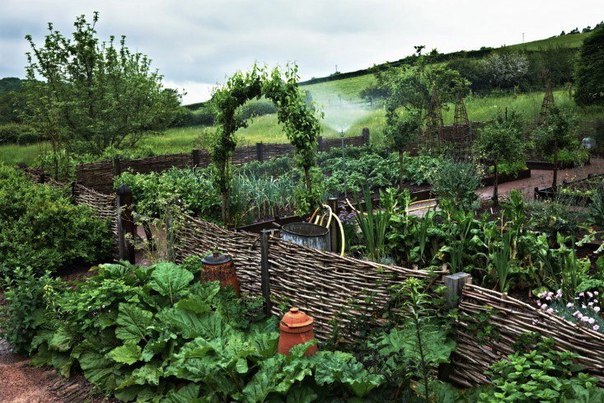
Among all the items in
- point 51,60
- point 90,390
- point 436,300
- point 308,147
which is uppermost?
point 51,60

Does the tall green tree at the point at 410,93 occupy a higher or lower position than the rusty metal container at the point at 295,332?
higher

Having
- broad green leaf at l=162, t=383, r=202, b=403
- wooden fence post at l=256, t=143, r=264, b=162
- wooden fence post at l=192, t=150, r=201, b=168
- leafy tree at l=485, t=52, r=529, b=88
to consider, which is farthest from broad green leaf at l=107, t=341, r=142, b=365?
leafy tree at l=485, t=52, r=529, b=88

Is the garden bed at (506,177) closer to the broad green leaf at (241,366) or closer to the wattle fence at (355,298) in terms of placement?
the wattle fence at (355,298)

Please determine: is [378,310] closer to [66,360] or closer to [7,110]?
[66,360]

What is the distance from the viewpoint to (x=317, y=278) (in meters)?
4.52

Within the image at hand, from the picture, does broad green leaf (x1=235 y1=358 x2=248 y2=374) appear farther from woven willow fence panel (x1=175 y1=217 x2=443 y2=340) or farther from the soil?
the soil

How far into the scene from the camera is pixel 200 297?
15.3 feet

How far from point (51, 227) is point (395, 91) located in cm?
984

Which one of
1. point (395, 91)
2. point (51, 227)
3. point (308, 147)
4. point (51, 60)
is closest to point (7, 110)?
point (51, 60)

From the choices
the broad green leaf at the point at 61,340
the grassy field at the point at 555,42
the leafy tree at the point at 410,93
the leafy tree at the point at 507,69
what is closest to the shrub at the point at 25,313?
the broad green leaf at the point at 61,340

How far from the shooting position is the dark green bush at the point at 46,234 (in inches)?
284

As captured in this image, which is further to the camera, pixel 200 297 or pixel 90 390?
pixel 200 297

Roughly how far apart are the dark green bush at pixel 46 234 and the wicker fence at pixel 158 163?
13.8ft

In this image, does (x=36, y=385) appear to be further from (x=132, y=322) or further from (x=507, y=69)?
(x=507, y=69)
